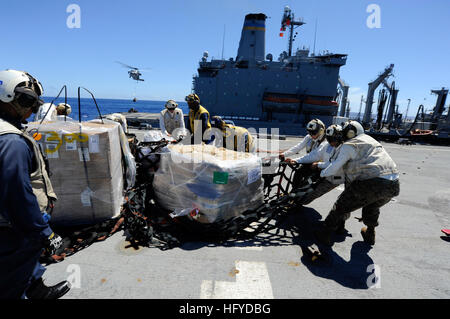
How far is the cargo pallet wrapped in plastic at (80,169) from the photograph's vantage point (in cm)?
284

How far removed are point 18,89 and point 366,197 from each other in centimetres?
385

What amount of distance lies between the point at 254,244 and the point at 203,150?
5.06ft

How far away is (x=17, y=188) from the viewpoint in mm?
1517

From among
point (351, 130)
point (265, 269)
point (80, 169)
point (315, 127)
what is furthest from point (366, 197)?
point (80, 169)

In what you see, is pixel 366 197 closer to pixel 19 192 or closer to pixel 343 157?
Result: pixel 343 157

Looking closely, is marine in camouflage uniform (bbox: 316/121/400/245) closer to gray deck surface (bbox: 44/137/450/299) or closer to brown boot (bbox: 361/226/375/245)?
brown boot (bbox: 361/226/375/245)

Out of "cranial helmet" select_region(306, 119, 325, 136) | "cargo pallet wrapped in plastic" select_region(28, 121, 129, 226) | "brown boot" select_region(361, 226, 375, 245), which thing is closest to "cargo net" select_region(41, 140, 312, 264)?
"cargo pallet wrapped in plastic" select_region(28, 121, 129, 226)

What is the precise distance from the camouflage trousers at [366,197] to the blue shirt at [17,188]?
3.32 m

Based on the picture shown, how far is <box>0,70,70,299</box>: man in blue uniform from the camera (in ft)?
4.97

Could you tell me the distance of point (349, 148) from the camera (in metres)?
3.07

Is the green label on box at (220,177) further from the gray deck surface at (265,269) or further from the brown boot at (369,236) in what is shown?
the brown boot at (369,236)

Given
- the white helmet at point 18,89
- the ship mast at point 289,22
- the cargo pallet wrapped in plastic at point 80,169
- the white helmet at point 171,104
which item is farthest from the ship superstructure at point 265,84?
the white helmet at point 18,89

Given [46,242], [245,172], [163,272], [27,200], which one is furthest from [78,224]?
[245,172]
